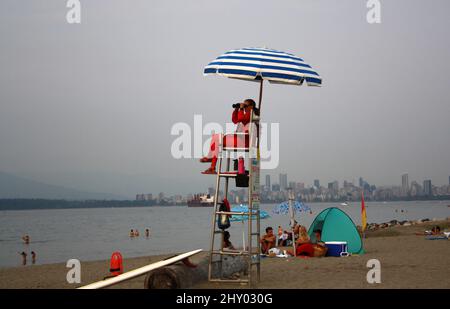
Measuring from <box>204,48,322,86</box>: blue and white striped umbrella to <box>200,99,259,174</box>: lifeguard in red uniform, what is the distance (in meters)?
0.58

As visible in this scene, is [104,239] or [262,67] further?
[104,239]

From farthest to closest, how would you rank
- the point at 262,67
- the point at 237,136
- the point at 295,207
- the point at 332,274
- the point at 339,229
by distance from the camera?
the point at 295,207, the point at 339,229, the point at 332,274, the point at 237,136, the point at 262,67

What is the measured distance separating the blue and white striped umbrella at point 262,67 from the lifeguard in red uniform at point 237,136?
58 centimetres

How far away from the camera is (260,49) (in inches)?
415

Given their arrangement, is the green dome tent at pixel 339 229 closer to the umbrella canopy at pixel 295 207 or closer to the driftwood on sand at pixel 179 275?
the umbrella canopy at pixel 295 207

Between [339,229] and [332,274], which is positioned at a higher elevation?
[339,229]

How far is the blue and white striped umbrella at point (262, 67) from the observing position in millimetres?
9930

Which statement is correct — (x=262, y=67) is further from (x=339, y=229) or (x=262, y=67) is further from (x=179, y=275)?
(x=339, y=229)

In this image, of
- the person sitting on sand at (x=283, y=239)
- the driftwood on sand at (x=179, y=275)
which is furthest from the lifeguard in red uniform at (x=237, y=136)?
the person sitting on sand at (x=283, y=239)

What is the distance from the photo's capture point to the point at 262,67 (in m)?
9.92

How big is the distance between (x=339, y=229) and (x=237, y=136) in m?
9.62

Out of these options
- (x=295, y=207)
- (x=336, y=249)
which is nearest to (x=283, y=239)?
(x=295, y=207)
